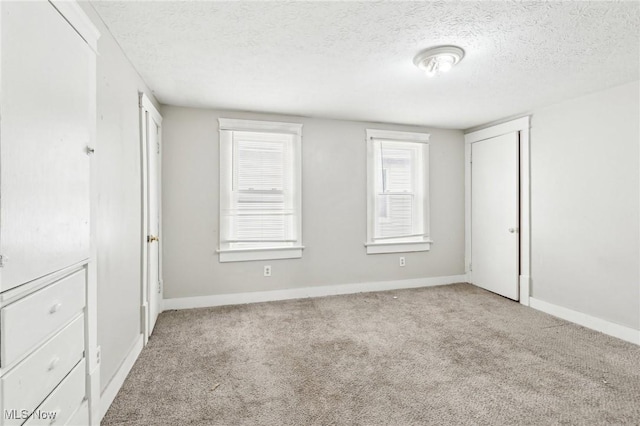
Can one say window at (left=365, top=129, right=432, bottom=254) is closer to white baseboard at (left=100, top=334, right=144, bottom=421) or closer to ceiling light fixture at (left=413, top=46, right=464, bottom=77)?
ceiling light fixture at (left=413, top=46, right=464, bottom=77)

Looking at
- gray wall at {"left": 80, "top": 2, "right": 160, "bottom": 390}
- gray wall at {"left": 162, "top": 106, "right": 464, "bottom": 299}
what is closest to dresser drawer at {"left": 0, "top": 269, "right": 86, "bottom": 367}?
gray wall at {"left": 80, "top": 2, "right": 160, "bottom": 390}

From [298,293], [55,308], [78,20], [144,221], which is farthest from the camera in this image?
[298,293]

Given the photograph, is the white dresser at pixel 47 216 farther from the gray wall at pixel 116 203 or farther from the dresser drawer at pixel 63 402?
the gray wall at pixel 116 203

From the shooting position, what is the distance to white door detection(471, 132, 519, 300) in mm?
3936

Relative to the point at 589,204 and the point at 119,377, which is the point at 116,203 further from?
the point at 589,204

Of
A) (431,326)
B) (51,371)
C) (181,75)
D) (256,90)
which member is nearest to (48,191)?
Result: (51,371)

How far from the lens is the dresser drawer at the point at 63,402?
3.87ft

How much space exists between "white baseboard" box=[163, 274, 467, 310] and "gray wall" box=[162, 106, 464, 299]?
6 cm

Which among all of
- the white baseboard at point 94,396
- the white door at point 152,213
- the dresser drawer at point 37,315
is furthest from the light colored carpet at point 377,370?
the dresser drawer at point 37,315

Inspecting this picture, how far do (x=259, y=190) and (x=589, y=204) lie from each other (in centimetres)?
359

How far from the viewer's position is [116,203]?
6.90 ft

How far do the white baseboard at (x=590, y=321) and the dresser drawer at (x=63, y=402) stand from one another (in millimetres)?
4177

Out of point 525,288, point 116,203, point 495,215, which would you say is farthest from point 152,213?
point 525,288

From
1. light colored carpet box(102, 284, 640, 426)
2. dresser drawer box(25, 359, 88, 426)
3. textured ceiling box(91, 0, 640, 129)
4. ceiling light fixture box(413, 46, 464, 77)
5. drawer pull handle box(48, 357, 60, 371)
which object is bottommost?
light colored carpet box(102, 284, 640, 426)
